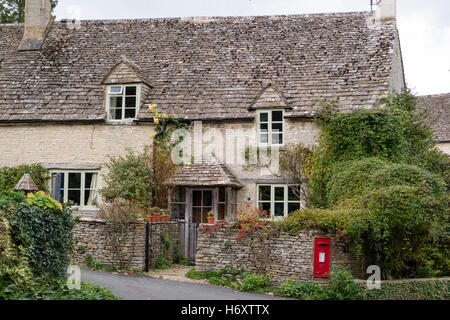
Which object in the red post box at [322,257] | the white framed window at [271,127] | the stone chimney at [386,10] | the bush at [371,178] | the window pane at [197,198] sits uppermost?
the stone chimney at [386,10]

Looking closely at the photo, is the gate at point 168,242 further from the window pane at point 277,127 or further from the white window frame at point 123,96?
the white window frame at point 123,96

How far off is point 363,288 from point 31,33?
20.1m

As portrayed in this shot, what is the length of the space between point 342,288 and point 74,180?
12691mm

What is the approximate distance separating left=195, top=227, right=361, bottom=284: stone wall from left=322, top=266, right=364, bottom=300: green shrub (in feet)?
2.08

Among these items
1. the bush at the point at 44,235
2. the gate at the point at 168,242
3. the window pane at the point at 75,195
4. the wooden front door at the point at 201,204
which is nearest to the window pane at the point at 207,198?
the wooden front door at the point at 201,204

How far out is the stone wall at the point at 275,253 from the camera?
13531 mm

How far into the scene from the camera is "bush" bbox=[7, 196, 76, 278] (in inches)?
395

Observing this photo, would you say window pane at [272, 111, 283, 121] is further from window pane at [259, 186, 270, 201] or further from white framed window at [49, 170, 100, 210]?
white framed window at [49, 170, 100, 210]

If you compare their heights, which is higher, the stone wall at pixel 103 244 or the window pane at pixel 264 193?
the window pane at pixel 264 193

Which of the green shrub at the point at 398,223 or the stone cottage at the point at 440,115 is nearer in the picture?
the green shrub at the point at 398,223

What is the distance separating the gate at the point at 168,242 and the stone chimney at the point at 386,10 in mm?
13101

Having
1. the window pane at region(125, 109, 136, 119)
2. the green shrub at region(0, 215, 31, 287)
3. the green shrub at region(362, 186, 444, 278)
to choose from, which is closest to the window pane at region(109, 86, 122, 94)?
the window pane at region(125, 109, 136, 119)

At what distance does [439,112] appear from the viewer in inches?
1479

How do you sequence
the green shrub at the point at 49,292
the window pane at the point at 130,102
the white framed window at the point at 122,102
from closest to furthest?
1. the green shrub at the point at 49,292
2. the white framed window at the point at 122,102
3. the window pane at the point at 130,102
